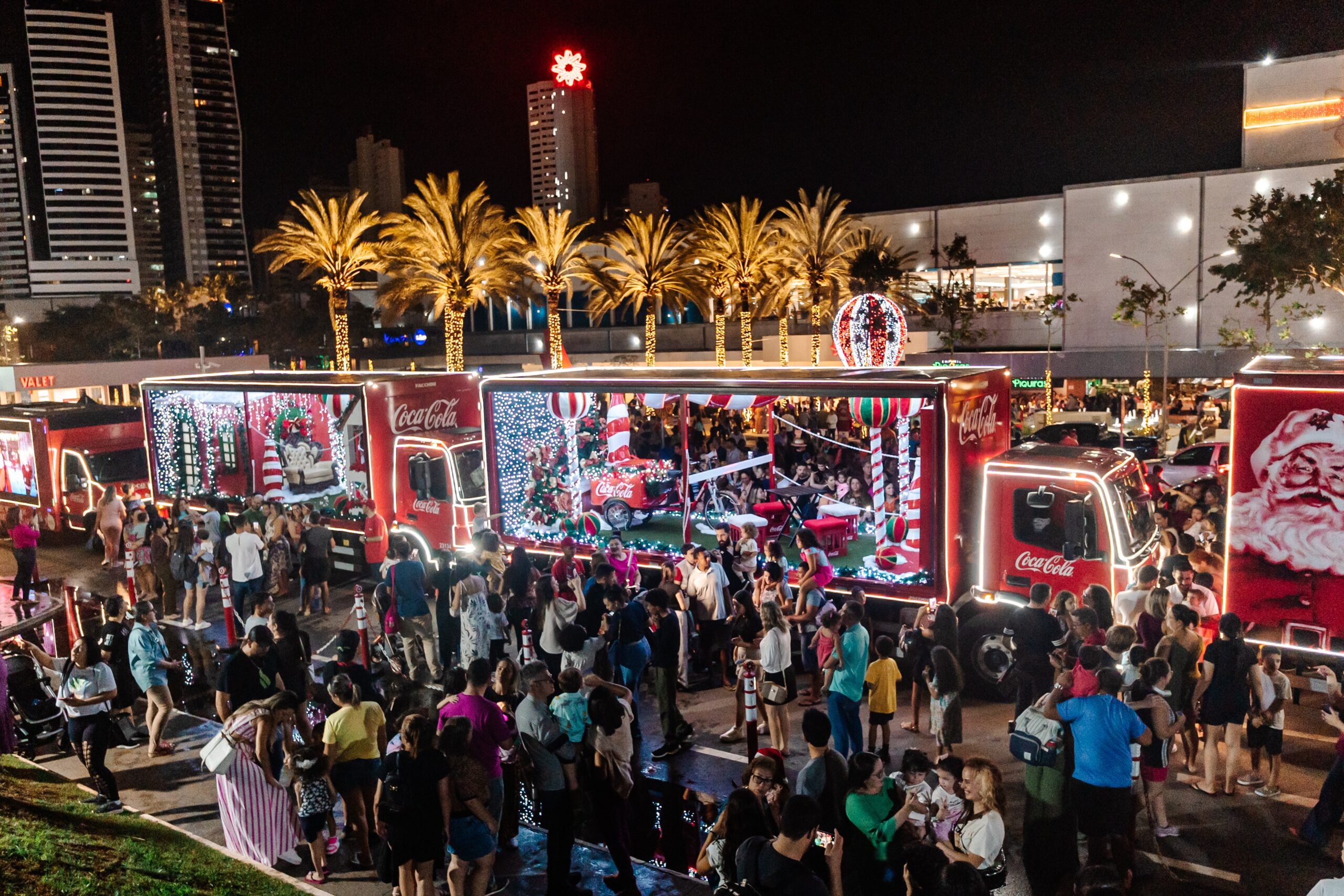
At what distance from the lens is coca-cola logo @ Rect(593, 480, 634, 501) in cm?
1480

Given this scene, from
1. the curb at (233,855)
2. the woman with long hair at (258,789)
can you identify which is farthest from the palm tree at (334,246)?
the woman with long hair at (258,789)

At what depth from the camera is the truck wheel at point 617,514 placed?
1455 cm

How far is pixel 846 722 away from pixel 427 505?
10.2m

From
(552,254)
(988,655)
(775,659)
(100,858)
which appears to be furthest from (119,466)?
(988,655)

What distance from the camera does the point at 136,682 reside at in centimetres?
973

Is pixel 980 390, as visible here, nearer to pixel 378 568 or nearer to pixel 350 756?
pixel 350 756

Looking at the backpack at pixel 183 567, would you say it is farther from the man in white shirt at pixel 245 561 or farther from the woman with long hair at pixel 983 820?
the woman with long hair at pixel 983 820

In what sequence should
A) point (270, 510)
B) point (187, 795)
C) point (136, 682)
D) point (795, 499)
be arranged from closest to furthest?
point (187, 795)
point (136, 682)
point (795, 499)
point (270, 510)

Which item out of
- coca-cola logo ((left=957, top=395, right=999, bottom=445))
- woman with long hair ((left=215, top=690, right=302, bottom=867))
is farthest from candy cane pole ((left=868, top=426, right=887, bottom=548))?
woman with long hair ((left=215, top=690, right=302, bottom=867))

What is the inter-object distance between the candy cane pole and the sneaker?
3.92 m

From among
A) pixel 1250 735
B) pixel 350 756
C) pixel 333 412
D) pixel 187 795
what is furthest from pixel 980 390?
pixel 333 412

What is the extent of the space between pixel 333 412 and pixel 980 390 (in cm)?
1159

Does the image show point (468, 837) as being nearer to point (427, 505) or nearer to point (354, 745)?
point (354, 745)

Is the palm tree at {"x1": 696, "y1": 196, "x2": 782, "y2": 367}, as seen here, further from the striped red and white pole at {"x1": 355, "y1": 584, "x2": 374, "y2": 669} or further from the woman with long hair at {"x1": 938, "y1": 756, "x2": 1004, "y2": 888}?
the woman with long hair at {"x1": 938, "y1": 756, "x2": 1004, "y2": 888}
